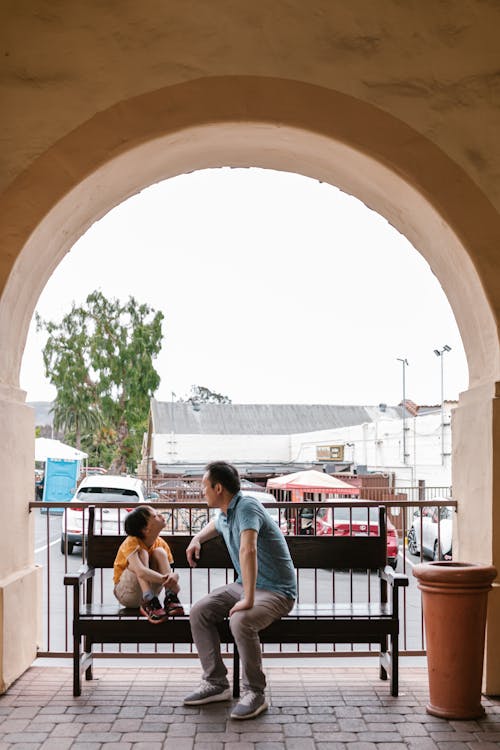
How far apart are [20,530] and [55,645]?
372cm

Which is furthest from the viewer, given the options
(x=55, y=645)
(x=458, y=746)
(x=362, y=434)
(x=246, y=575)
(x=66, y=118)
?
(x=362, y=434)

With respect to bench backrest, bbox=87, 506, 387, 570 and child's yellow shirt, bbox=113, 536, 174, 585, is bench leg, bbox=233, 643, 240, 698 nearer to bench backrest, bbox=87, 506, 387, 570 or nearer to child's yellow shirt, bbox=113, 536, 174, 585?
bench backrest, bbox=87, 506, 387, 570

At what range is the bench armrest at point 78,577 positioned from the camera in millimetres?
4766

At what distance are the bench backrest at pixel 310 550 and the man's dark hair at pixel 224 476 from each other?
606 millimetres

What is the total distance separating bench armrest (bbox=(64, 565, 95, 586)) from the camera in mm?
→ 4766

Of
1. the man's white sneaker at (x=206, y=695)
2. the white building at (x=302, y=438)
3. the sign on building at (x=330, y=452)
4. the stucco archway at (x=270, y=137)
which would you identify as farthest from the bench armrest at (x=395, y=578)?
the sign on building at (x=330, y=452)

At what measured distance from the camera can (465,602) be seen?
457cm

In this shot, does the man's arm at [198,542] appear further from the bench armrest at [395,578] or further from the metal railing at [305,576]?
the bench armrest at [395,578]

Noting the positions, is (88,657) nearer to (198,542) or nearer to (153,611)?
(153,611)

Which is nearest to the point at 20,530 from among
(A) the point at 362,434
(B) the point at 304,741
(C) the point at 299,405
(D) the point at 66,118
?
(B) the point at 304,741

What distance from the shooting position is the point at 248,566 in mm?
4543

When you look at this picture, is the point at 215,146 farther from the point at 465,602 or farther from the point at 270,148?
the point at 465,602

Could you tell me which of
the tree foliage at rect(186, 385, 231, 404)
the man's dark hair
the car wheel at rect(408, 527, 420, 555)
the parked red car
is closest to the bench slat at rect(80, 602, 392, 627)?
the man's dark hair

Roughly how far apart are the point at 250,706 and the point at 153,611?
2.52 ft
